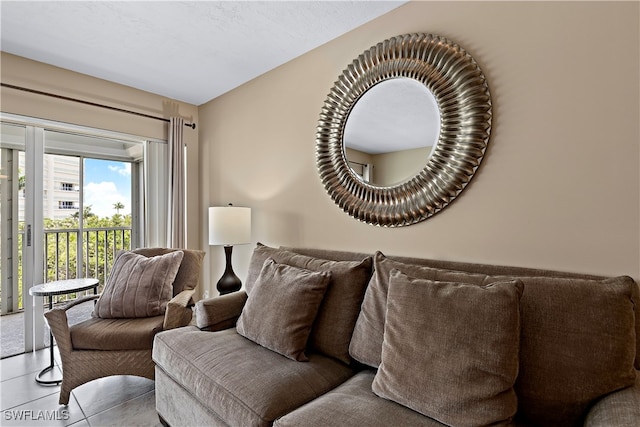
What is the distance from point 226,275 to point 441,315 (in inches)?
77.7

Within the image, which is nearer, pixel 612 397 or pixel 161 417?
pixel 612 397

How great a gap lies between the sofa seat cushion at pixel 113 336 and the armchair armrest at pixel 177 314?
76 mm

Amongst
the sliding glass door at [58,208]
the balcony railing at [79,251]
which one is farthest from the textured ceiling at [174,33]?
the balcony railing at [79,251]

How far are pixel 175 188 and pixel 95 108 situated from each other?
985mm

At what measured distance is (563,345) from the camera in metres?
1.11

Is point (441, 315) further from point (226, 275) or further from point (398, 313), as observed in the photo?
point (226, 275)

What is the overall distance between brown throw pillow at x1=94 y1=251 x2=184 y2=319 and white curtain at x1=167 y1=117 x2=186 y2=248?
2.88 feet

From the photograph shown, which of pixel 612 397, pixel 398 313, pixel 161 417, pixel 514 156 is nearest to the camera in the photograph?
pixel 612 397

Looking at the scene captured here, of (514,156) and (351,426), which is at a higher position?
(514,156)

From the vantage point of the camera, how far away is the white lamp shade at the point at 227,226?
254cm

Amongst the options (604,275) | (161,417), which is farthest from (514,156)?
(161,417)

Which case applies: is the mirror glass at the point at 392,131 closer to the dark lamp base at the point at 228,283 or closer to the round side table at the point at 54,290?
the dark lamp base at the point at 228,283

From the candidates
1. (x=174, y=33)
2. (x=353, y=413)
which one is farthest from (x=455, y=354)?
(x=174, y=33)
